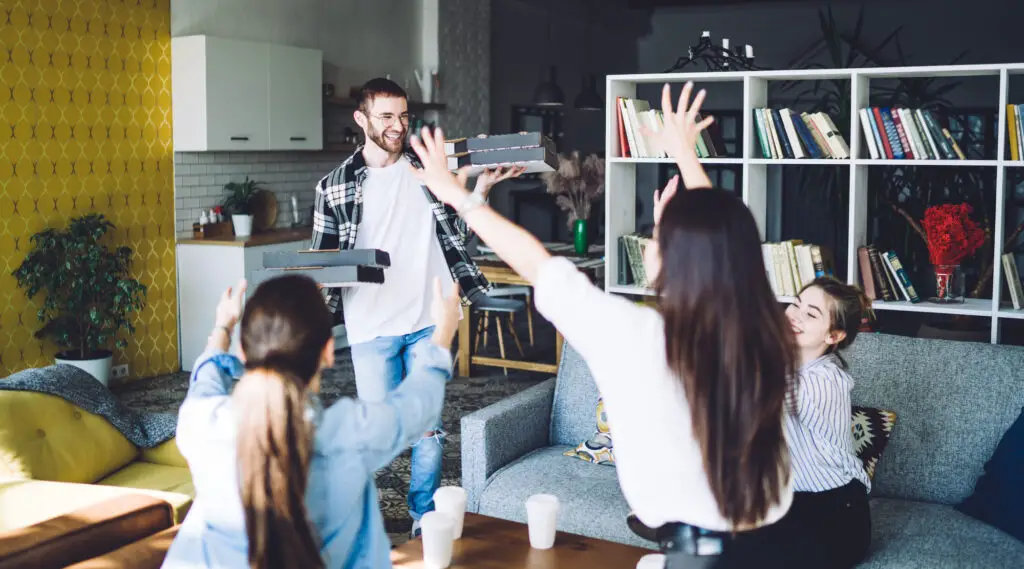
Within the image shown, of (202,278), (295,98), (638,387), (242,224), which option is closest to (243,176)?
(242,224)

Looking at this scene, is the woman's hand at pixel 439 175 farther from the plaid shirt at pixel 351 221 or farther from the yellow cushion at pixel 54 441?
the yellow cushion at pixel 54 441

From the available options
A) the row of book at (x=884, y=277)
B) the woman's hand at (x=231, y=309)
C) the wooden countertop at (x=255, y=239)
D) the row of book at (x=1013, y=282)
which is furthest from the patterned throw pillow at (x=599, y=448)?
the wooden countertop at (x=255, y=239)

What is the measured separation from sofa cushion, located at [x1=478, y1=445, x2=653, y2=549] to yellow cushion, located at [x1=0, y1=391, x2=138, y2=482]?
1.17 m

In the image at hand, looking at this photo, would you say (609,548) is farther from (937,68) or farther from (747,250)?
(937,68)

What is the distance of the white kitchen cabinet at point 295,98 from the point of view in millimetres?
7352

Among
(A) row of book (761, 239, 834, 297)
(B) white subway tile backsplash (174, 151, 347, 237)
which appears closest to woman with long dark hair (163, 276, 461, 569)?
(A) row of book (761, 239, 834, 297)

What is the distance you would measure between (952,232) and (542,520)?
216 cm

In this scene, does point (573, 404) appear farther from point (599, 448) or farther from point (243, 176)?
point (243, 176)

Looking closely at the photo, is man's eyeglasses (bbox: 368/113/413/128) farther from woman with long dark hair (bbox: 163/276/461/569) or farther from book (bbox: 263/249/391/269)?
woman with long dark hair (bbox: 163/276/461/569)

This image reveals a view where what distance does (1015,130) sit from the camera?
3.86 meters

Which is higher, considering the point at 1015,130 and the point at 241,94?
the point at 241,94

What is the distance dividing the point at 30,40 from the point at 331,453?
16.8 feet

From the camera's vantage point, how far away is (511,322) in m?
7.31

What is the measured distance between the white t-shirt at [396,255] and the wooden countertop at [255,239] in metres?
3.44
